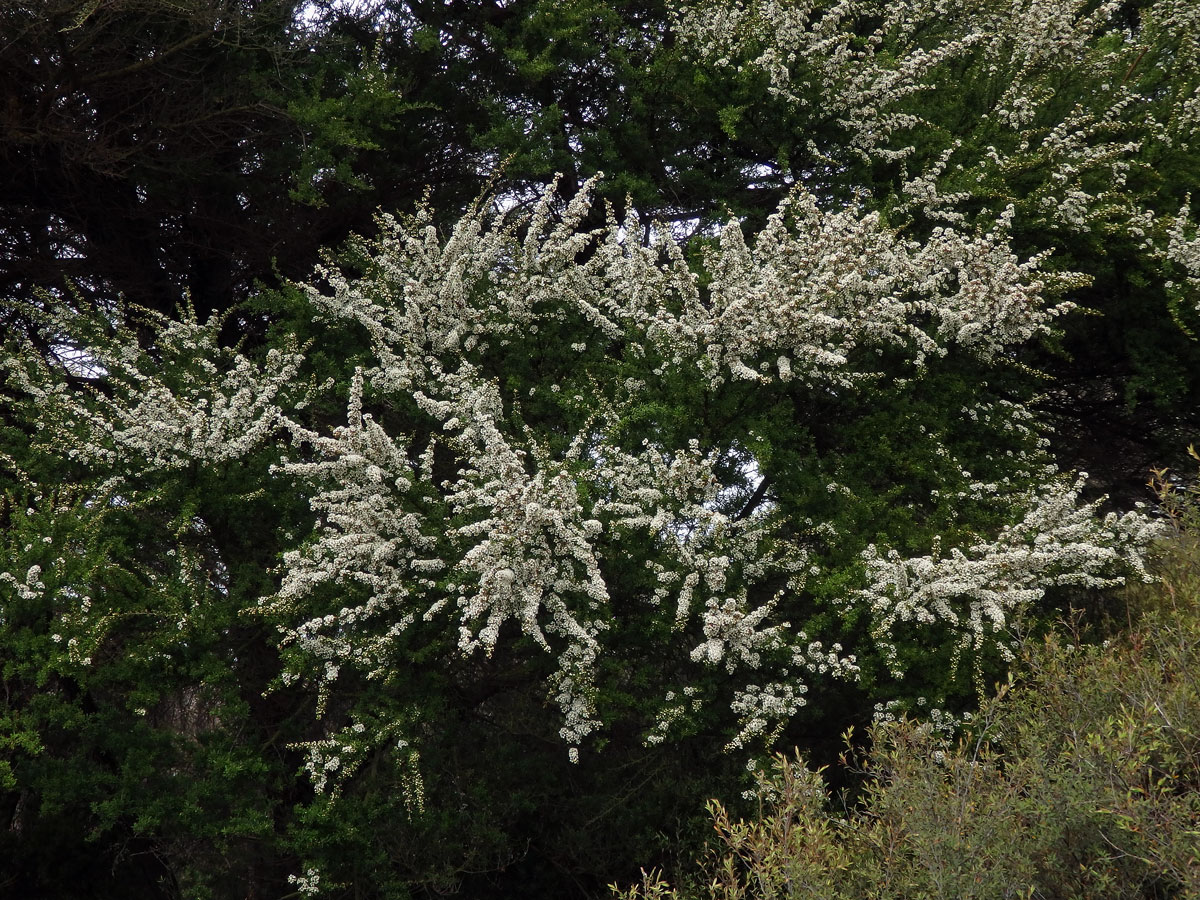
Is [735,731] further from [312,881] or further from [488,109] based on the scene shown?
[488,109]

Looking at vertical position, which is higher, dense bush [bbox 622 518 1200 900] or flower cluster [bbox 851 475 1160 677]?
flower cluster [bbox 851 475 1160 677]

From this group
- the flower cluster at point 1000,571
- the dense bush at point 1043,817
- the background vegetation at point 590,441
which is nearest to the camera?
the dense bush at point 1043,817

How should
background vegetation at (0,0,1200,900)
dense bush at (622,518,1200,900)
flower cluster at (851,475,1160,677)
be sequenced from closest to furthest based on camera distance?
dense bush at (622,518,1200,900) → flower cluster at (851,475,1160,677) → background vegetation at (0,0,1200,900)

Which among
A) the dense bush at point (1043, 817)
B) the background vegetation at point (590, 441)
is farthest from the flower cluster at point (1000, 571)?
the dense bush at point (1043, 817)

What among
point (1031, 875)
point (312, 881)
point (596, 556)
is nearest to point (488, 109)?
point (596, 556)

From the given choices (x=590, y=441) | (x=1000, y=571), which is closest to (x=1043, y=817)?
(x=1000, y=571)

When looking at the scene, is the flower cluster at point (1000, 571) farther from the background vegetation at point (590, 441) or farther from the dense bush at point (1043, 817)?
the dense bush at point (1043, 817)

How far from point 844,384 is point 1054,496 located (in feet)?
5.66

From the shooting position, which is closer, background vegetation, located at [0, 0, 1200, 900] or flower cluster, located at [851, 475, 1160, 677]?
flower cluster, located at [851, 475, 1160, 677]

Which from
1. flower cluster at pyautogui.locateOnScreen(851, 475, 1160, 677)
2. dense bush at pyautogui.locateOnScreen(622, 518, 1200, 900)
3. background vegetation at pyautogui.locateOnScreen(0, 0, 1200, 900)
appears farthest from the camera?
background vegetation at pyautogui.locateOnScreen(0, 0, 1200, 900)

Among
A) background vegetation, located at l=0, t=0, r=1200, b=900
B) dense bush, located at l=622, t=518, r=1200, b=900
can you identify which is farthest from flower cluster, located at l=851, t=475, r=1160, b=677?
dense bush, located at l=622, t=518, r=1200, b=900

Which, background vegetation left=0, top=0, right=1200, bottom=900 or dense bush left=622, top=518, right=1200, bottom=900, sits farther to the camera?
background vegetation left=0, top=0, right=1200, bottom=900

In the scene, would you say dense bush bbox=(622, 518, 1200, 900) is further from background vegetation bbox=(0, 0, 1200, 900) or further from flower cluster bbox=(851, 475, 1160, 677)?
flower cluster bbox=(851, 475, 1160, 677)

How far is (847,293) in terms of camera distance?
845 centimetres
